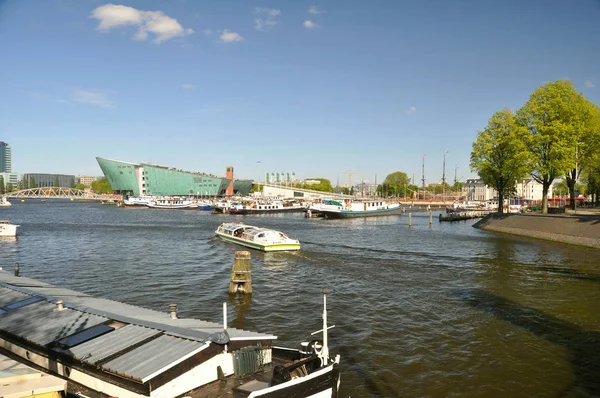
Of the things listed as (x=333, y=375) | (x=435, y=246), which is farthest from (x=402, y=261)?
(x=333, y=375)

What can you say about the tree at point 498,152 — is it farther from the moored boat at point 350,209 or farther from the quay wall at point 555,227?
the moored boat at point 350,209

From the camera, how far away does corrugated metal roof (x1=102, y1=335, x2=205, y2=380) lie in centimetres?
927

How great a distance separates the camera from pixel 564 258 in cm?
3772

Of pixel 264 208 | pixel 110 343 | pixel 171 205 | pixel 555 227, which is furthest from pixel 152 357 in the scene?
pixel 171 205

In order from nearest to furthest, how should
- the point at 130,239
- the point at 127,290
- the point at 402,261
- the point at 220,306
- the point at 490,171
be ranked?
1. the point at 220,306
2. the point at 127,290
3. the point at 402,261
4. the point at 130,239
5. the point at 490,171

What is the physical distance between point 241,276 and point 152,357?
1583 centimetres

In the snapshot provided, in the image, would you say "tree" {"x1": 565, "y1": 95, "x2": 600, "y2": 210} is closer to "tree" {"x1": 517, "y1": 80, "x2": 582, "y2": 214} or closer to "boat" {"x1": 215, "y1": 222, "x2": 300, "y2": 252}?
"tree" {"x1": 517, "y1": 80, "x2": 582, "y2": 214}

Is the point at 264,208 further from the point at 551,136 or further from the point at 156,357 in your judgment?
the point at 156,357

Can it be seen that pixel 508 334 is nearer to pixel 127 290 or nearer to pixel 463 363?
pixel 463 363

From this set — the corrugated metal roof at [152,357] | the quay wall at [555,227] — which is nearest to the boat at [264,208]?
the quay wall at [555,227]

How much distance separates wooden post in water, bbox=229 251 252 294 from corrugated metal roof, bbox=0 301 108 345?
12.6 metres

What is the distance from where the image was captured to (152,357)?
9672 mm

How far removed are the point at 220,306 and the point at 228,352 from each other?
13100mm

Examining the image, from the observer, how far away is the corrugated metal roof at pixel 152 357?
9.27 meters
